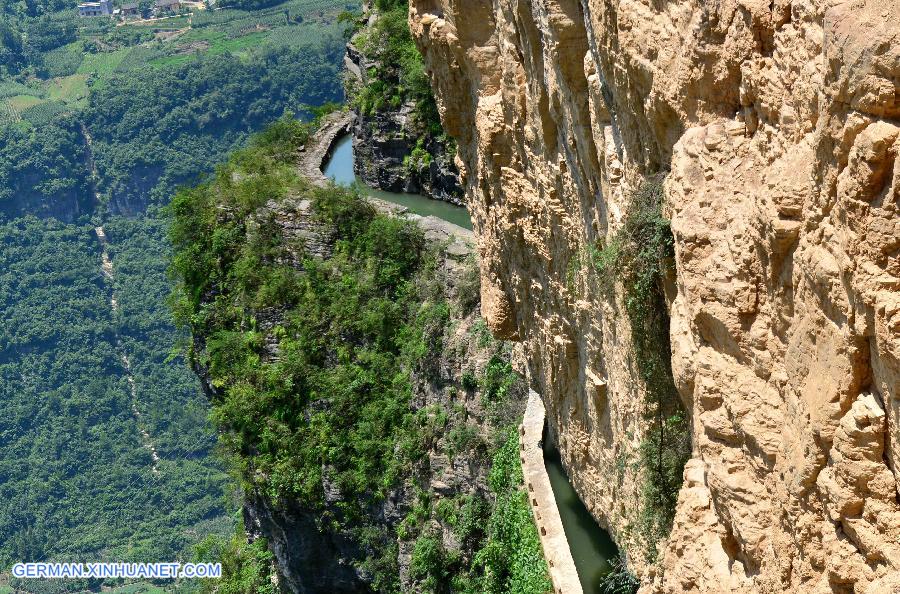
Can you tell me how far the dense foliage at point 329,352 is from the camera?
23703mm

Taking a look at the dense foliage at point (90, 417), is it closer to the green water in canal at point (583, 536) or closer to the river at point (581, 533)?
the river at point (581, 533)

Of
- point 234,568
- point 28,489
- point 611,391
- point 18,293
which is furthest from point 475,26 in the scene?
point 18,293

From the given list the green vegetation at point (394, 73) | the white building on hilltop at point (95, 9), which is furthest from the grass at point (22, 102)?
the green vegetation at point (394, 73)

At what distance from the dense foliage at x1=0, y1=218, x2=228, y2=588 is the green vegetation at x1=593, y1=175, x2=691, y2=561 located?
52.6 metres

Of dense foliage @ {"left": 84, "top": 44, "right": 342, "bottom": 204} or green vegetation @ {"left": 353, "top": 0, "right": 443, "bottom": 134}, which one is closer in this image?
green vegetation @ {"left": 353, "top": 0, "right": 443, "bottom": 134}

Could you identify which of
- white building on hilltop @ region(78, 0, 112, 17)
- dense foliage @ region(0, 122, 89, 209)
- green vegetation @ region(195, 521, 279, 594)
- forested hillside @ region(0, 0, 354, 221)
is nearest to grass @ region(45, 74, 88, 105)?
forested hillside @ region(0, 0, 354, 221)

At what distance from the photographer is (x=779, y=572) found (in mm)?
→ 7164

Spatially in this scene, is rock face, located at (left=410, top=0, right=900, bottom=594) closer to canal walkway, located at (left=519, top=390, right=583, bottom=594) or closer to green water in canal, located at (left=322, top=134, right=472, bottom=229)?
canal walkway, located at (left=519, top=390, right=583, bottom=594)

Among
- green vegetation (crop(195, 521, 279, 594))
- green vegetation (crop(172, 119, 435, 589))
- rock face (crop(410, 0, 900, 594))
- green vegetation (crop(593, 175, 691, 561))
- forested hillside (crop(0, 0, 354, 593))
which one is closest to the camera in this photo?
rock face (crop(410, 0, 900, 594))

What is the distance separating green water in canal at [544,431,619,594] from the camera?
14.8m

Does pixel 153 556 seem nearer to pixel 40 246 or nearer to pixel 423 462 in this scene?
pixel 40 246

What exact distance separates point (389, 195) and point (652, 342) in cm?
2157

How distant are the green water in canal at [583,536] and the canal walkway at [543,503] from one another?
145 mm

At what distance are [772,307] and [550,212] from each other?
6515 millimetres
